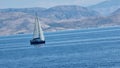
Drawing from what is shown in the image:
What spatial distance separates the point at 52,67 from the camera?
11519 centimetres

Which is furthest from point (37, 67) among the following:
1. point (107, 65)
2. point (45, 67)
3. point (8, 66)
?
point (107, 65)

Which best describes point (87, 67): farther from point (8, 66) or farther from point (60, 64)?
point (8, 66)

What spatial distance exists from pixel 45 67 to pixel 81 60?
43.4ft

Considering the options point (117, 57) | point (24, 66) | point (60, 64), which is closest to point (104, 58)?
point (117, 57)

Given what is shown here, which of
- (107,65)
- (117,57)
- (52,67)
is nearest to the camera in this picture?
(107,65)

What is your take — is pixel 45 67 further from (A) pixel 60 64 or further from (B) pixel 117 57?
(B) pixel 117 57

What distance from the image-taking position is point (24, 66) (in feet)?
Answer: 400

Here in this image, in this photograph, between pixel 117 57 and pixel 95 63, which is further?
pixel 117 57

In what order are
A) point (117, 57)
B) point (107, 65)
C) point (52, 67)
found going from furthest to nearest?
1. point (117, 57)
2. point (52, 67)
3. point (107, 65)

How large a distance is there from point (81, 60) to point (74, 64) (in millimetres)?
8535

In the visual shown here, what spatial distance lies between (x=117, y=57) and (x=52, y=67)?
19.0 metres

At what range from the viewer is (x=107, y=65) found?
108 meters

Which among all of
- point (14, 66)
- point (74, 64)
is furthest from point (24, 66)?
point (74, 64)

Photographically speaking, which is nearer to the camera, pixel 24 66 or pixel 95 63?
pixel 95 63
